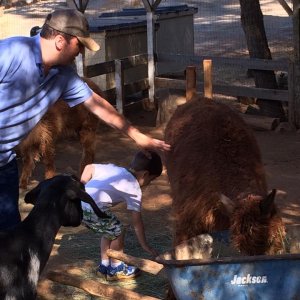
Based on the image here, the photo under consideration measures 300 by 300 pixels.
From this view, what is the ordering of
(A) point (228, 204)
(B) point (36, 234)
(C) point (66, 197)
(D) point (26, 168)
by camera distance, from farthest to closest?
1. (D) point (26, 168)
2. (A) point (228, 204)
3. (C) point (66, 197)
4. (B) point (36, 234)

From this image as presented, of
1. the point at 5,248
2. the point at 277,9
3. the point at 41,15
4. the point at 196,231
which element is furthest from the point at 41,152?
the point at 277,9

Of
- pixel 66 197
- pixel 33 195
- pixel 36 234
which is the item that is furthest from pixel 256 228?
pixel 33 195

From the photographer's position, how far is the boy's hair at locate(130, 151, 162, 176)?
5.44 m

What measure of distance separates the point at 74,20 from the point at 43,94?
51 cm

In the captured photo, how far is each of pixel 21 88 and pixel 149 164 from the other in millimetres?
1607

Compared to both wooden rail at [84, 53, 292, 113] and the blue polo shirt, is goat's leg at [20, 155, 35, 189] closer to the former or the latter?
wooden rail at [84, 53, 292, 113]

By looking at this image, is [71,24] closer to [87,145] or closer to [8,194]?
[8,194]

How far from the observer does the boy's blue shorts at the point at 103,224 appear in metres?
5.28

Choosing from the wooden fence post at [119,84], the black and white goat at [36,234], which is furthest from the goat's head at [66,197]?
the wooden fence post at [119,84]

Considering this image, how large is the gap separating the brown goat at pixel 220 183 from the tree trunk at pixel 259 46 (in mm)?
6456

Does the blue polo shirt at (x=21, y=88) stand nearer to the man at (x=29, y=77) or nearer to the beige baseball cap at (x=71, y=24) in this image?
the man at (x=29, y=77)

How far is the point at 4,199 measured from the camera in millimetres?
4355

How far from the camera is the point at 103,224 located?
5348 millimetres

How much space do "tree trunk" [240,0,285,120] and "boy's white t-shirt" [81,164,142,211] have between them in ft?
23.9
